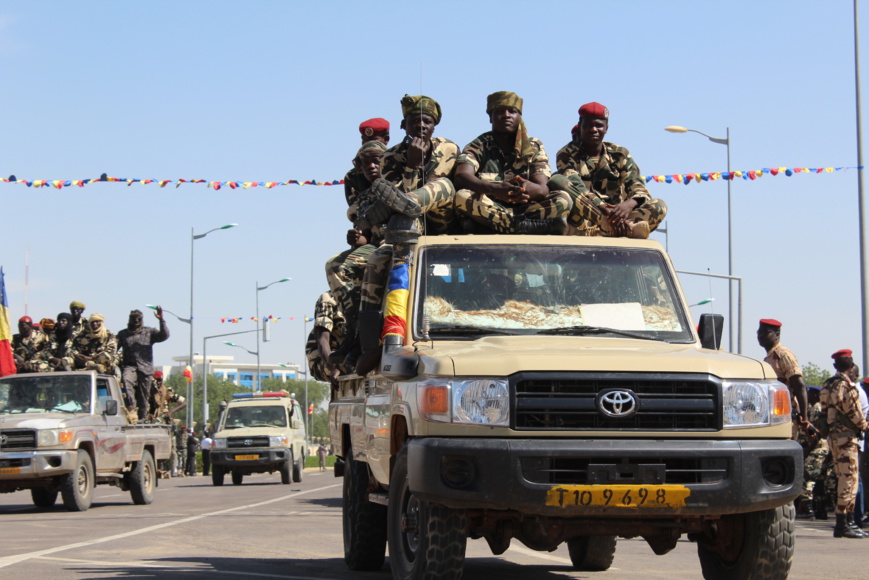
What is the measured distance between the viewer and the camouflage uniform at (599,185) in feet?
30.4

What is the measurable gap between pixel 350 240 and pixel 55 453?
7.67 meters

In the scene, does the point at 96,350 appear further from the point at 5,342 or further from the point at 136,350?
the point at 5,342

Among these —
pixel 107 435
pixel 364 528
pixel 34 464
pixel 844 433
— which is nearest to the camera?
pixel 364 528

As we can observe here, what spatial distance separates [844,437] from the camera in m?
13.1

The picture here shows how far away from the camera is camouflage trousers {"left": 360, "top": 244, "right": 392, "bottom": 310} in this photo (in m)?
8.51

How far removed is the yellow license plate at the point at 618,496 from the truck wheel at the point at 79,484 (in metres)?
12.5

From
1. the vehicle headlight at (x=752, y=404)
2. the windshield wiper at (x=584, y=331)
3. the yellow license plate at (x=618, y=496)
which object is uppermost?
the windshield wiper at (x=584, y=331)

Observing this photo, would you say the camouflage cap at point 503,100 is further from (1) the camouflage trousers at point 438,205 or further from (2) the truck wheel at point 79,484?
(2) the truck wheel at point 79,484

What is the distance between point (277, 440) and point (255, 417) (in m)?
2.15

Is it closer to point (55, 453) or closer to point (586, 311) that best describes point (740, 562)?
point (586, 311)

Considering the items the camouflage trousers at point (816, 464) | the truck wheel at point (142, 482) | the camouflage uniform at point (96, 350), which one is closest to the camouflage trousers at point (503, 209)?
the camouflage trousers at point (816, 464)

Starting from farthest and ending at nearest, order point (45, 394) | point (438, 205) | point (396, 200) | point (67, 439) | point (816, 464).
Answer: point (45, 394) < point (67, 439) < point (816, 464) < point (438, 205) < point (396, 200)

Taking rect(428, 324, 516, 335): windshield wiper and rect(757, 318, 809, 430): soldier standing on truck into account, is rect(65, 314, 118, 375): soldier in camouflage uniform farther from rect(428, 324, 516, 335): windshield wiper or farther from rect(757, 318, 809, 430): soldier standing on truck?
rect(428, 324, 516, 335): windshield wiper

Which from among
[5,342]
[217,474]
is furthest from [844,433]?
[217,474]
